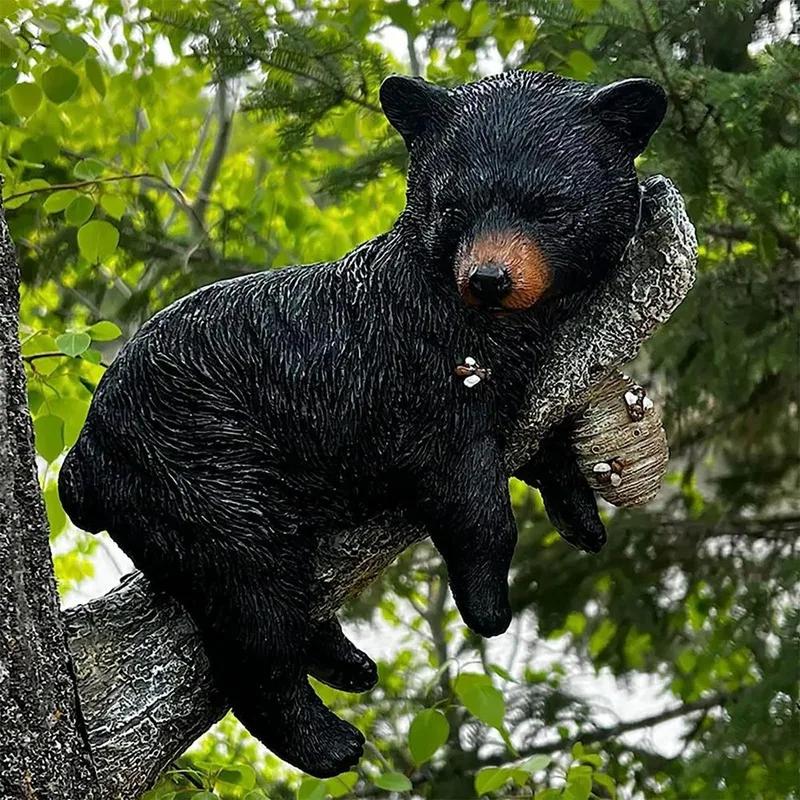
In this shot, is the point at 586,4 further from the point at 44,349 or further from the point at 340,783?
the point at 340,783

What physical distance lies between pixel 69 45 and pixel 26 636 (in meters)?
0.86

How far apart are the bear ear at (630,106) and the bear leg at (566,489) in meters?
0.32

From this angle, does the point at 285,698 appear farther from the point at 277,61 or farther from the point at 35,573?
the point at 277,61

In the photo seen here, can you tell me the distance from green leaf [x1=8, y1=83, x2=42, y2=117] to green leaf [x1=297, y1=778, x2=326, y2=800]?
0.97m

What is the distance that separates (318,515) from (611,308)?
338 mm

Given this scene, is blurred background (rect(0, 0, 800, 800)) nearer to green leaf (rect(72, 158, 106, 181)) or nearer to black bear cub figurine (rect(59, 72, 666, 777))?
green leaf (rect(72, 158, 106, 181))

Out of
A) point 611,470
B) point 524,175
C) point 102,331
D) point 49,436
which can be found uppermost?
point 102,331

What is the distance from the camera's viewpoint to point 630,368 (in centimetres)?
280

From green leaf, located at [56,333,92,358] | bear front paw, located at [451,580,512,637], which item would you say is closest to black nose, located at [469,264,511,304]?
bear front paw, located at [451,580,512,637]

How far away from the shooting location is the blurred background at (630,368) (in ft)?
5.45

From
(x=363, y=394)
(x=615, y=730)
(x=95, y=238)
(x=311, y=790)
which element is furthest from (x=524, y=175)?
(x=615, y=730)

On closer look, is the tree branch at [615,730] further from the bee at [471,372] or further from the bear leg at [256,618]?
the bee at [471,372]

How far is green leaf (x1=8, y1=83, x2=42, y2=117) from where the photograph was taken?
1491 mm

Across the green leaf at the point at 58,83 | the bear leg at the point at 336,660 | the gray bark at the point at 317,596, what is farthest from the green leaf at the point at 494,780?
the green leaf at the point at 58,83
